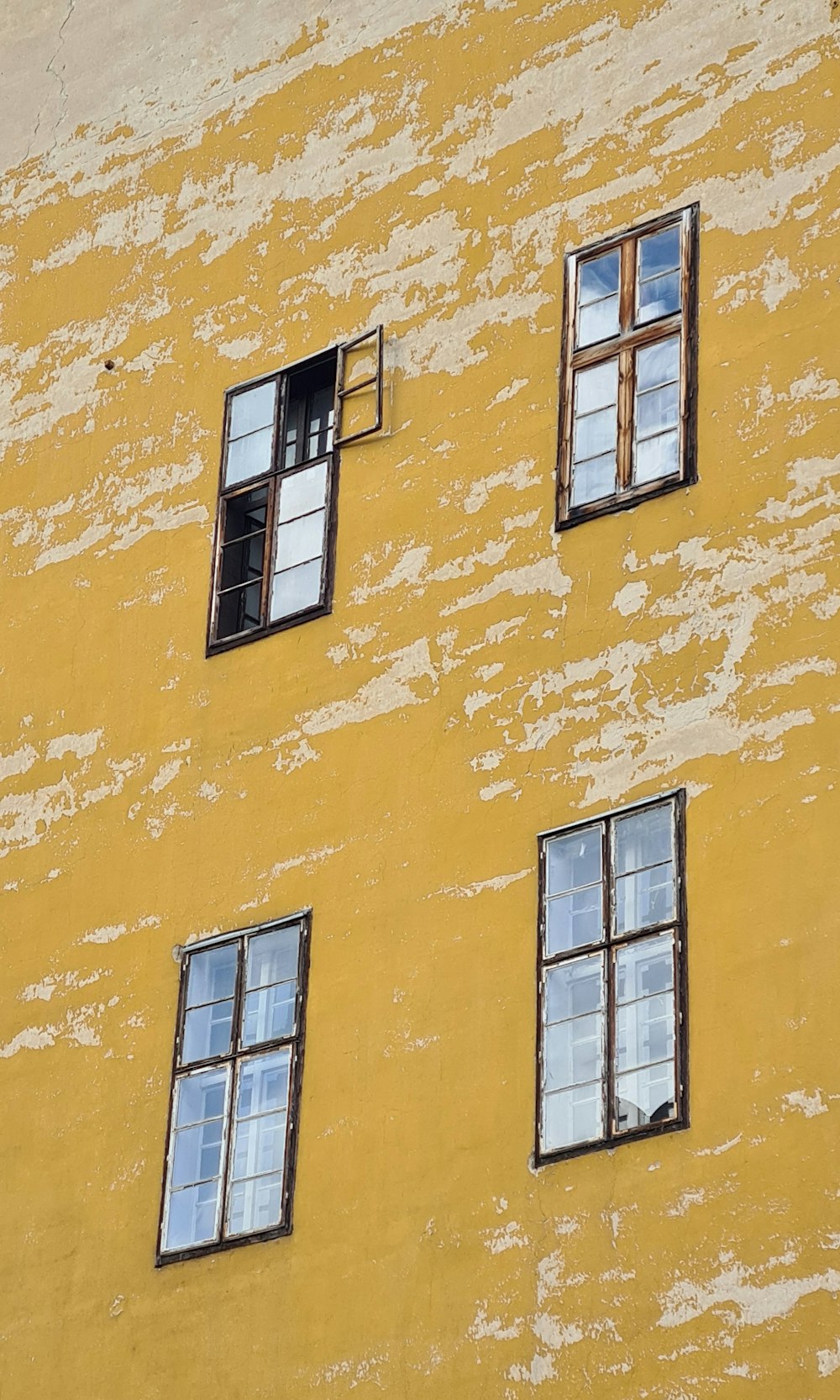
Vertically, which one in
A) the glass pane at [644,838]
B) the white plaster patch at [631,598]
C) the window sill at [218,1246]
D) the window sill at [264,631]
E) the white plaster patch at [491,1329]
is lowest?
the white plaster patch at [491,1329]

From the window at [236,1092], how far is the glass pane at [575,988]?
1557mm

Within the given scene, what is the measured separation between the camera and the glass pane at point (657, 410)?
13.9 meters

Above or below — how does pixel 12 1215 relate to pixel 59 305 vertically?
below

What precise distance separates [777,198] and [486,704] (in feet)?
10.3

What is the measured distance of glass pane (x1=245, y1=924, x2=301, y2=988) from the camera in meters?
14.0

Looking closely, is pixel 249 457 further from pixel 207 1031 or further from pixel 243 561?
pixel 207 1031

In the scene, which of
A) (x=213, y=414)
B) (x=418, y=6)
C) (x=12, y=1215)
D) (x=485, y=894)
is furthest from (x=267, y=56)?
(x=12, y=1215)

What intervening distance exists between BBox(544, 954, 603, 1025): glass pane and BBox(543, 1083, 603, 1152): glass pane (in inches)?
Answer: 15.7

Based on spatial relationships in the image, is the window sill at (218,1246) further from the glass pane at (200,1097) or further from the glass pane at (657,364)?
the glass pane at (657,364)

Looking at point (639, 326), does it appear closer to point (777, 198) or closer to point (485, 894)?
point (777, 198)

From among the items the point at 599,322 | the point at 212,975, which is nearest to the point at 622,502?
the point at 599,322

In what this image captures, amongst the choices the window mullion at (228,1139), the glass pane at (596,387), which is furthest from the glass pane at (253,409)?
the window mullion at (228,1139)

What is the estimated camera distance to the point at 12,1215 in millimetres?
14516

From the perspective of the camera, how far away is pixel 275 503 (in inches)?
616
